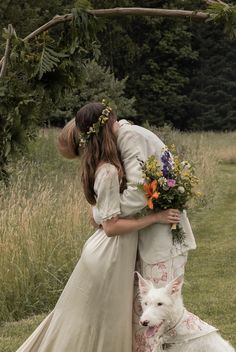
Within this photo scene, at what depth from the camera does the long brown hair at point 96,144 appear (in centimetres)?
388

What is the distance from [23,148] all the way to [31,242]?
12.7 feet

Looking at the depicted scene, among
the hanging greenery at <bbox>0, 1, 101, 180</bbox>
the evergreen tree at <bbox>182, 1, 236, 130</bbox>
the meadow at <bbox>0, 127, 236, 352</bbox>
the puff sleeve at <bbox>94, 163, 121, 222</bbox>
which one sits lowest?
the evergreen tree at <bbox>182, 1, 236, 130</bbox>

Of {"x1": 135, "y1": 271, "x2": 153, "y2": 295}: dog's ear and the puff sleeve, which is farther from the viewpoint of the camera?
the puff sleeve

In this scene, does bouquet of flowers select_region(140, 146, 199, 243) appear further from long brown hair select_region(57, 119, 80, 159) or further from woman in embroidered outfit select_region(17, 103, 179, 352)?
long brown hair select_region(57, 119, 80, 159)

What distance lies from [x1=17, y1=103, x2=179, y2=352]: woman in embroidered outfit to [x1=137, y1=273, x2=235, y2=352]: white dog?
391 millimetres

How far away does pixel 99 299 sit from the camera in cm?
418

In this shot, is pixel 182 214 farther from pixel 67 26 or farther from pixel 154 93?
pixel 154 93

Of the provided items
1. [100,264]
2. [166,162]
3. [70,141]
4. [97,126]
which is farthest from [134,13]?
[100,264]

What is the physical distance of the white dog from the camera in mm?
3512

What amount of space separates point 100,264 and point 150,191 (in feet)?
2.06

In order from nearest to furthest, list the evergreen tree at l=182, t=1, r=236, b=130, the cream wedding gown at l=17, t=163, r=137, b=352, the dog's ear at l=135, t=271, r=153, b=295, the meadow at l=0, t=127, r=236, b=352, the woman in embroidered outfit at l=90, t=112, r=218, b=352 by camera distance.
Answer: the dog's ear at l=135, t=271, r=153, b=295 → the woman in embroidered outfit at l=90, t=112, r=218, b=352 → the cream wedding gown at l=17, t=163, r=137, b=352 → the meadow at l=0, t=127, r=236, b=352 → the evergreen tree at l=182, t=1, r=236, b=130

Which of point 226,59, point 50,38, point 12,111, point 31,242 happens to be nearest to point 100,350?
point 12,111

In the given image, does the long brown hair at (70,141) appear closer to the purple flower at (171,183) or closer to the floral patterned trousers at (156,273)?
the purple flower at (171,183)

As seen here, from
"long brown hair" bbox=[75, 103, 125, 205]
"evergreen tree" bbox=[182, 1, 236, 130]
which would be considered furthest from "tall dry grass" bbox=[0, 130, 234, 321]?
"evergreen tree" bbox=[182, 1, 236, 130]
